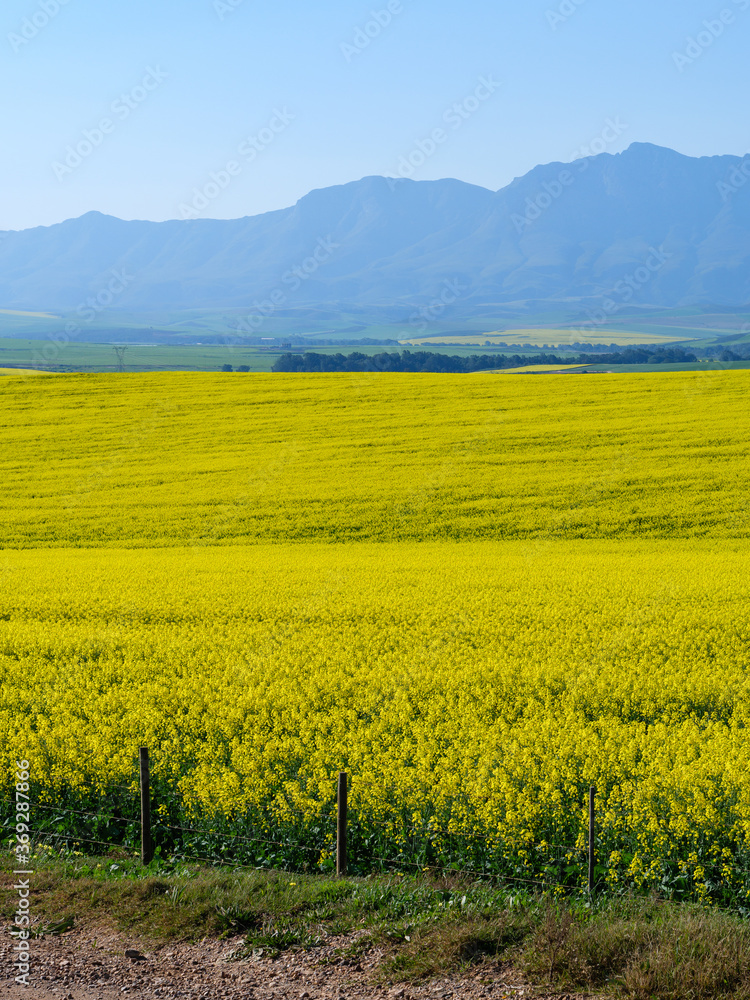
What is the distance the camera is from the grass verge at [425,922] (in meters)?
6.25

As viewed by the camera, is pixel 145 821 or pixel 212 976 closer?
pixel 212 976

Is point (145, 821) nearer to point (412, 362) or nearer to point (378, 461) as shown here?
point (378, 461)

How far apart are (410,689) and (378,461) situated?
21797 mm

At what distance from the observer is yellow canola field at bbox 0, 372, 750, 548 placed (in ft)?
92.9

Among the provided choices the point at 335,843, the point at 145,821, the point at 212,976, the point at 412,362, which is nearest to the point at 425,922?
the point at 212,976

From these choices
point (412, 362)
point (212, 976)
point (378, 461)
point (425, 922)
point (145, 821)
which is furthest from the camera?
point (412, 362)

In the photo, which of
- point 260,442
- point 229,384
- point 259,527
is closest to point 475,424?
point 260,442

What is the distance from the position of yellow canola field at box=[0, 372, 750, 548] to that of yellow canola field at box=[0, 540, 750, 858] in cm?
459

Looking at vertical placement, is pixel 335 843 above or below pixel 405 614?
below

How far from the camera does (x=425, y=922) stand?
7020 mm

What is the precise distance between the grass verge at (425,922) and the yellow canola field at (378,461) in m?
19.8

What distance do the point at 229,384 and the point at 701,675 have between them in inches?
1643

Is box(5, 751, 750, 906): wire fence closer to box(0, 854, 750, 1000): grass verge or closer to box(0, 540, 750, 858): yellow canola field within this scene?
box(0, 540, 750, 858): yellow canola field

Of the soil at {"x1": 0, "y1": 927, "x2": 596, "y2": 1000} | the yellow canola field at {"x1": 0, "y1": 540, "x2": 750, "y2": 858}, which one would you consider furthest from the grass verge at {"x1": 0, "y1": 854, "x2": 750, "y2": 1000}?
the yellow canola field at {"x1": 0, "y1": 540, "x2": 750, "y2": 858}
